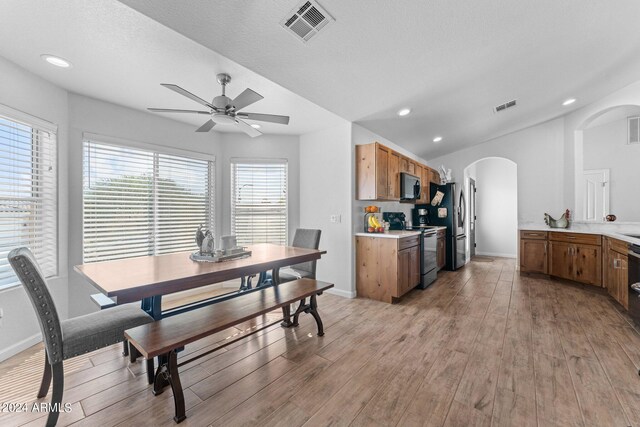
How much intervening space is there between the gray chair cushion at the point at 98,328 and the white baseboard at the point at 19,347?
3.58 feet

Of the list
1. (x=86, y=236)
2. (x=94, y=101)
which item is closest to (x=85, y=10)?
(x=94, y=101)

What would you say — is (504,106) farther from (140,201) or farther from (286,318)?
(140,201)

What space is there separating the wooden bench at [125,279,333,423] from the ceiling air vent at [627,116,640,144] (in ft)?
19.8

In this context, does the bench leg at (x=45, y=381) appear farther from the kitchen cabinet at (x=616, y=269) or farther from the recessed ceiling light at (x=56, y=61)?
the kitchen cabinet at (x=616, y=269)

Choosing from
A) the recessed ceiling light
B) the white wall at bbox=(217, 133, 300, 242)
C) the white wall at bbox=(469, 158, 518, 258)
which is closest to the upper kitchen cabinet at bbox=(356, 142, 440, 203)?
the white wall at bbox=(217, 133, 300, 242)

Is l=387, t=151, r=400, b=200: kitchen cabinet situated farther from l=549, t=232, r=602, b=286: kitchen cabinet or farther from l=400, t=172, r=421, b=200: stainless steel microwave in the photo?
l=549, t=232, r=602, b=286: kitchen cabinet

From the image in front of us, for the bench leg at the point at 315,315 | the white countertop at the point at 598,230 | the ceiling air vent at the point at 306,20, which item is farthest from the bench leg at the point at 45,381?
the white countertop at the point at 598,230

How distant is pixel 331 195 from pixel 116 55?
2819 millimetres

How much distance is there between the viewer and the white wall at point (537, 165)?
5.24m

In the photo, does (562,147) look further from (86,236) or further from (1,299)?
(1,299)

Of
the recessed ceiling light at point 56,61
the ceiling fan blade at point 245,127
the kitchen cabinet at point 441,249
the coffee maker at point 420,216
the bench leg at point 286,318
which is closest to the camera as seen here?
the recessed ceiling light at point 56,61

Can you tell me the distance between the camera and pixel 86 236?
9.89 ft

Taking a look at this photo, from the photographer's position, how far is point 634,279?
9.39 ft

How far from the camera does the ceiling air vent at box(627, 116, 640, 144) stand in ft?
14.6
